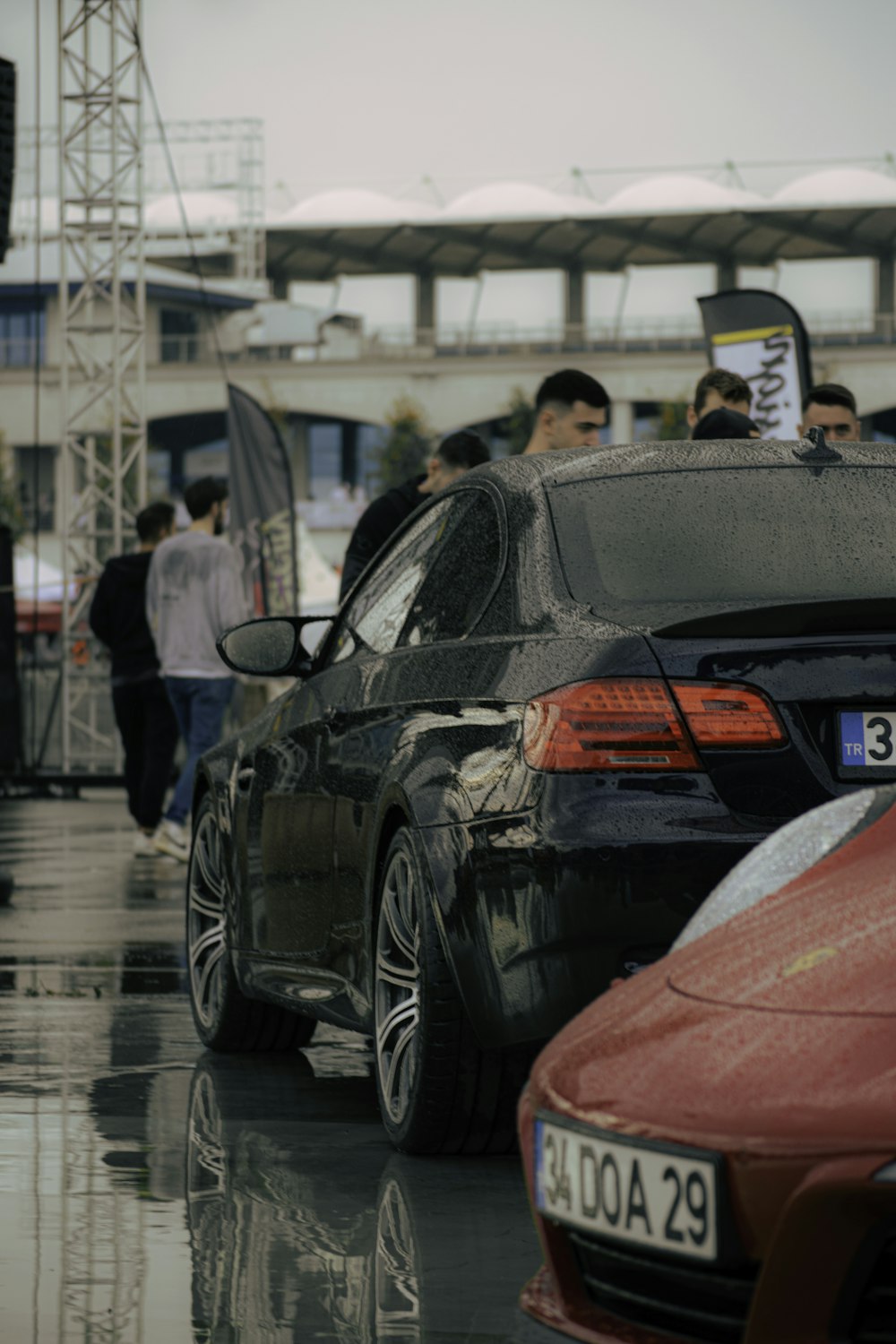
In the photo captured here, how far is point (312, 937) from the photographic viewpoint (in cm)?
605

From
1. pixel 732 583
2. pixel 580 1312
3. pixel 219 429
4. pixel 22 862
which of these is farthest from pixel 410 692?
pixel 219 429

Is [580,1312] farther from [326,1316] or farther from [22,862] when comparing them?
[22,862]

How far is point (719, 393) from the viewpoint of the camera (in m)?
9.61

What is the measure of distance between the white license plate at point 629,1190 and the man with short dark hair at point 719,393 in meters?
6.79

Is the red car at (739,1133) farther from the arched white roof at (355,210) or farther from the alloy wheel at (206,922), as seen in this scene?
the arched white roof at (355,210)

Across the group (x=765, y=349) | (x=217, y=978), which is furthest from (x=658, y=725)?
(x=765, y=349)

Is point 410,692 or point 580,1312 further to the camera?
point 410,692

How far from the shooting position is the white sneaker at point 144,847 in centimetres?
1456

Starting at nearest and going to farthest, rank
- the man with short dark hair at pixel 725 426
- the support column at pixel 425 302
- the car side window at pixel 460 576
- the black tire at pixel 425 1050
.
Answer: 1. the black tire at pixel 425 1050
2. the car side window at pixel 460 576
3. the man with short dark hair at pixel 725 426
4. the support column at pixel 425 302

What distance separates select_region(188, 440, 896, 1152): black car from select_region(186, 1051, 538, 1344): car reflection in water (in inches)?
8.8

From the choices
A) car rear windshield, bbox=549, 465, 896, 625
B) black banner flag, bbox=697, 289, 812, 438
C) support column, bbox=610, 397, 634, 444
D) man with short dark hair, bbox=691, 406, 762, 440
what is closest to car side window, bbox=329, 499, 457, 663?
car rear windshield, bbox=549, 465, 896, 625

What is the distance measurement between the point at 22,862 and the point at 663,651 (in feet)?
31.7

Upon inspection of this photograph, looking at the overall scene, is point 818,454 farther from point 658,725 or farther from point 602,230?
point 602,230


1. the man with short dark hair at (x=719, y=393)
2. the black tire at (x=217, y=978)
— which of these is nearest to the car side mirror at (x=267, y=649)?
the black tire at (x=217, y=978)
